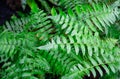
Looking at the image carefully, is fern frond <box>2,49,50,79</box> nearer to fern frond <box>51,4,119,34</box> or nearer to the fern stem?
fern frond <box>51,4,119,34</box>

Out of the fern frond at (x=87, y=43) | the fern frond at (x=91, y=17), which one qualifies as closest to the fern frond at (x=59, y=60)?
the fern frond at (x=87, y=43)

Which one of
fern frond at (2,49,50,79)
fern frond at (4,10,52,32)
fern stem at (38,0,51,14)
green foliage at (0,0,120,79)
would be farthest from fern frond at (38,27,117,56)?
fern stem at (38,0,51,14)

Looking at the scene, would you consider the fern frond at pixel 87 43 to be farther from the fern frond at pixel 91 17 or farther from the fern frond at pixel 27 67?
the fern frond at pixel 27 67

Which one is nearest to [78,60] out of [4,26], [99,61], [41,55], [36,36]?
[99,61]

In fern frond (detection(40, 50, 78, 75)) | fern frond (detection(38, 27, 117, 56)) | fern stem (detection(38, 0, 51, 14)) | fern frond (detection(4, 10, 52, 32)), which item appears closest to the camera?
fern frond (detection(38, 27, 117, 56))

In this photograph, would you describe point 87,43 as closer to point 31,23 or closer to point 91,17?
point 91,17

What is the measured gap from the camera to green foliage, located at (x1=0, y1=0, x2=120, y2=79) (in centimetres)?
233

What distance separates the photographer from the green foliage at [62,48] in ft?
7.63

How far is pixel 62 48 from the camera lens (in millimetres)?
2264

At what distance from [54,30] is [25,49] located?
0.43 m

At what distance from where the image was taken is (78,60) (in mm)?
2484

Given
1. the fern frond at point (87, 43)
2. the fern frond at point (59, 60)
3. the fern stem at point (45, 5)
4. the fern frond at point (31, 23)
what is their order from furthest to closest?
the fern stem at point (45, 5)
the fern frond at point (31, 23)
the fern frond at point (59, 60)
the fern frond at point (87, 43)

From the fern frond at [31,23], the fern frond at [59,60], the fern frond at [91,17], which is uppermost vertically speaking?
the fern frond at [31,23]

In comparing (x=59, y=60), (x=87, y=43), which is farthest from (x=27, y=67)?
(x=87, y=43)
